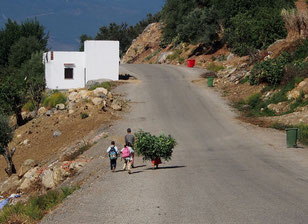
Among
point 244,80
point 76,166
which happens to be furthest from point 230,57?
point 76,166

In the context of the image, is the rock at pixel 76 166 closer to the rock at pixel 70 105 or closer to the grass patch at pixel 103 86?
the rock at pixel 70 105

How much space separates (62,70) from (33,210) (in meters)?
34.3

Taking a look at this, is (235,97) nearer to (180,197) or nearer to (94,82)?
(94,82)

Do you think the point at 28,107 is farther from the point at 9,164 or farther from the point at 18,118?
the point at 9,164

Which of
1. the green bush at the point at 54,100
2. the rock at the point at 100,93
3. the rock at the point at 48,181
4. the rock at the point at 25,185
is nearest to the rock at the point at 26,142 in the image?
the rock at the point at 100,93

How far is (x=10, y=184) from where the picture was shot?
88.2 feet

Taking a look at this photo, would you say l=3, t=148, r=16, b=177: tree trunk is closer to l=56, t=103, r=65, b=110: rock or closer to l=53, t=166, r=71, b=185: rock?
l=53, t=166, r=71, b=185: rock

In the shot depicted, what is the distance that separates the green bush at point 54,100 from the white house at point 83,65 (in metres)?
3.18

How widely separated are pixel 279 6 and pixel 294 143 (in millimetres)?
36857

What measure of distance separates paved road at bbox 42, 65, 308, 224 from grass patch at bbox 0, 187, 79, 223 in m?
0.63

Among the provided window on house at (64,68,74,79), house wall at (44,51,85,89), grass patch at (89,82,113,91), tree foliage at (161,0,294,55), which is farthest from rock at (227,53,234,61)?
window on house at (64,68,74,79)

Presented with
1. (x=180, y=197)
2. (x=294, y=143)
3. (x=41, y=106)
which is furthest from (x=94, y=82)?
(x=180, y=197)

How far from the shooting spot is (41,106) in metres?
46.4

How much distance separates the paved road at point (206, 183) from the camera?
12391 millimetres
